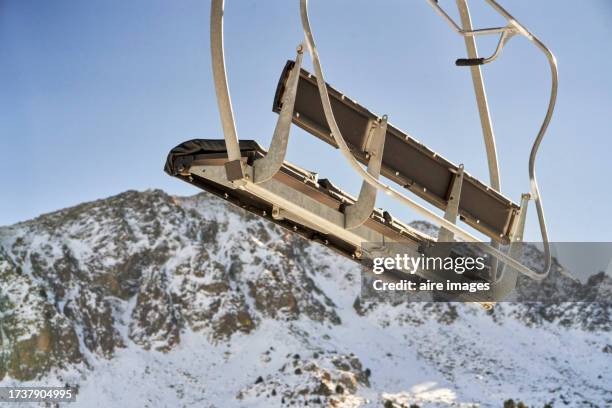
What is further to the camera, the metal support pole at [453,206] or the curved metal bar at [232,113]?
the metal support pole at [453,206]

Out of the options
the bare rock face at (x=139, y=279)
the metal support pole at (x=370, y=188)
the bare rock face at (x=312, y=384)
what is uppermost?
the bare rock face at (x=139, y=279)

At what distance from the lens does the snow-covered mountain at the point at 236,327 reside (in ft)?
204

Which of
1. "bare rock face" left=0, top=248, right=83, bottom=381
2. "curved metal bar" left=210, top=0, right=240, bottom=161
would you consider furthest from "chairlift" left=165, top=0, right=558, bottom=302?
"bare rock face" left=0, top=248, right=83, bottom=381

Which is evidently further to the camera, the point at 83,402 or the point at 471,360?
the point at 471,360

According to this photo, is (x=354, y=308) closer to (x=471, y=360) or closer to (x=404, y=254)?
(x=471, y=360)

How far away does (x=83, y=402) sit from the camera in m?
59.3

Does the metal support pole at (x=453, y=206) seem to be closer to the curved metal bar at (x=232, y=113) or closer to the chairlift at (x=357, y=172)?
the chairlift at (x=357, y=172)

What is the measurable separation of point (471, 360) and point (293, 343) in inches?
593

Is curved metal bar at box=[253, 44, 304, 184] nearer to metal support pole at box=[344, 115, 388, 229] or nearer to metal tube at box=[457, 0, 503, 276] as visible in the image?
metal support pole at box=[344, 115, 388, 229]

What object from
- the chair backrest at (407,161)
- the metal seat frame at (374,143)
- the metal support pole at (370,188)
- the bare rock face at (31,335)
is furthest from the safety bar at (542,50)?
the bare rock face at (31,335)

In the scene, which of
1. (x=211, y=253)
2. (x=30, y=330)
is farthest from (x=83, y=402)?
(x=211, y=253)

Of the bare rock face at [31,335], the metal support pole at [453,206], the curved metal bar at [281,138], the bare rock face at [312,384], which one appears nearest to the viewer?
the curved metal bar at [281,138]

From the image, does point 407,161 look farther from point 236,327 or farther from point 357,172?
point 236,327

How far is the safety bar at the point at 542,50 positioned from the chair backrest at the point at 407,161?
14.2 inches
